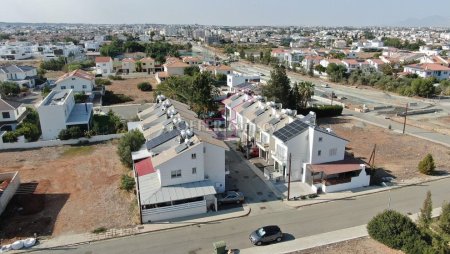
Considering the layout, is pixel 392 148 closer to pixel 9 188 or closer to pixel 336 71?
pixel 9 188

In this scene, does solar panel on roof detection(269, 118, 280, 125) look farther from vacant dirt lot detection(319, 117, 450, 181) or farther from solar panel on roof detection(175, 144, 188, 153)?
solar panel on roof detection(175, 144, 188, 153)

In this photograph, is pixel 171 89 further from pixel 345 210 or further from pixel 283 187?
pixel 345 210

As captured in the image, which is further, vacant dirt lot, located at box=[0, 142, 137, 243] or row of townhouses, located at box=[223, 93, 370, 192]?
row of townhouses, located at box=[223, 93, 370, 192]

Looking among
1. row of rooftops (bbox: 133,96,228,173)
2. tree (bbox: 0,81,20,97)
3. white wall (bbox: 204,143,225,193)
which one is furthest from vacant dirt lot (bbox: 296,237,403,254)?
tree (bbox: 0,81,20,97)

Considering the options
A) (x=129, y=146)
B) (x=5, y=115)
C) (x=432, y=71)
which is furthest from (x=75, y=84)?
(x=432, y=71)

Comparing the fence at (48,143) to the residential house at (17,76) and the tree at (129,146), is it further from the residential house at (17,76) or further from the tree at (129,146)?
the residential house at (17,76)

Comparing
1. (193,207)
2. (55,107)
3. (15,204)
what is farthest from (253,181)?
(55,107)
